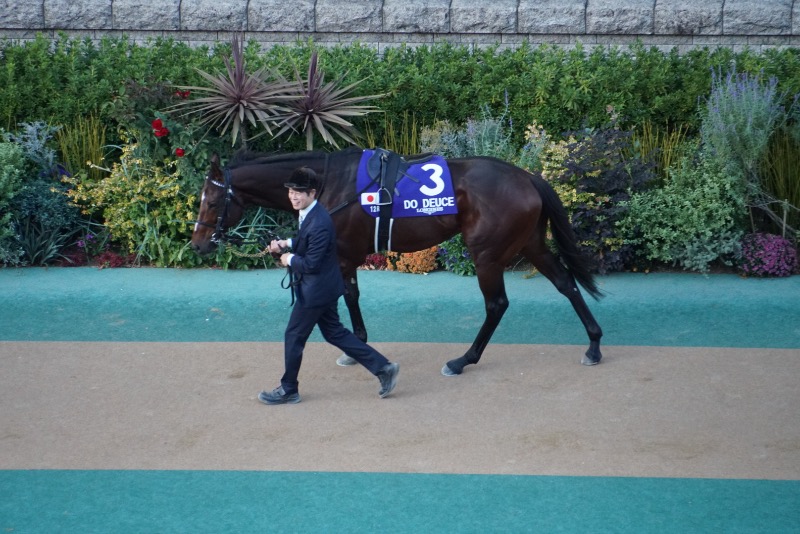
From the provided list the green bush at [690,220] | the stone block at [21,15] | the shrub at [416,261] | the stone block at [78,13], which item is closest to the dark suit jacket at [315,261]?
the shrub at [416,261]

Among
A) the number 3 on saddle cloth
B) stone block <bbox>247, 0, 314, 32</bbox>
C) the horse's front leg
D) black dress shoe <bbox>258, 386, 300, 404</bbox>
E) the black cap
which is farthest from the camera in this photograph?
stone block <bbox>247, 0, 314, 32</bbox>

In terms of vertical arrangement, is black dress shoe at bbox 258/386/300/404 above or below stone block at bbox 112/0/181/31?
below

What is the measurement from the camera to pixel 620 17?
12.4m

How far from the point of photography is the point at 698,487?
17.8ft

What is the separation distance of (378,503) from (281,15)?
8798 mm

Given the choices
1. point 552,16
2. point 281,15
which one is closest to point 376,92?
point 281,15

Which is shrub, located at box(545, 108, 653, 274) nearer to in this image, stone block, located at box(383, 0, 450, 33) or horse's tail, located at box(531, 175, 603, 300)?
horse's tail, located at box(531, 175, 603, 300)

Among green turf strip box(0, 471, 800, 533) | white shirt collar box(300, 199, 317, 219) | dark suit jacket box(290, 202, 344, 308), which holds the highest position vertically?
white shirt collar box(300, 199, 317, 219)

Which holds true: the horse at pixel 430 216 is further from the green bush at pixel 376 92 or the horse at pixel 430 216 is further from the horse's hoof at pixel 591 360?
the green bush at pixel 376 92

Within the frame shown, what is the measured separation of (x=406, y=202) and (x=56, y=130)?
5.07 meters

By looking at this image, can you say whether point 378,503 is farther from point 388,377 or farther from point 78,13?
point 78,13

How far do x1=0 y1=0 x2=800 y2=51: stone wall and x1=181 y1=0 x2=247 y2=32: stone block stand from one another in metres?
0.01

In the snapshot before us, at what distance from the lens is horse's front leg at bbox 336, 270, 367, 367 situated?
738 centimetres

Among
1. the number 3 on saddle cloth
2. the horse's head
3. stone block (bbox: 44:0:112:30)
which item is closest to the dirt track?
the horse's head
